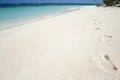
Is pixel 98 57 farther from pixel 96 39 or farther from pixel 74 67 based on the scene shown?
pixel 96 39

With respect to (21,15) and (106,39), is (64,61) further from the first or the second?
(21,15)

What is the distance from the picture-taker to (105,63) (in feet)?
11.3

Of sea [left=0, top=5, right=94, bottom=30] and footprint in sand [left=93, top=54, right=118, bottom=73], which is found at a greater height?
footprint in sand [left=93, top=54, right=118, bottom=73]

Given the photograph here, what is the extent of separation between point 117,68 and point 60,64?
4.62ft

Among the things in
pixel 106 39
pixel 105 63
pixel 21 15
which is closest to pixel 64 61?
pixel 105 63

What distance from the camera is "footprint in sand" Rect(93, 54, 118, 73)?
3.15 m

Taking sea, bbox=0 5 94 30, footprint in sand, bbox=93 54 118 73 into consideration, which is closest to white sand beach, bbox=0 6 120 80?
footprint in sand, bbox=93 54 118 73

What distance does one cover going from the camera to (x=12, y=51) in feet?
15.7

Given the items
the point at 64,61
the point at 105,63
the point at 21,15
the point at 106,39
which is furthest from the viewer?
the point at 21,15

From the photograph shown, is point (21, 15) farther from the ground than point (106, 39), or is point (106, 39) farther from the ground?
point (106, 39)

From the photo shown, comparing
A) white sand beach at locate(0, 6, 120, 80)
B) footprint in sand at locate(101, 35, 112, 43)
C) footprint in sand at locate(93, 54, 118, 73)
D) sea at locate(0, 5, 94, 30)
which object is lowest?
sea at locate(0, 5, 94, 30)

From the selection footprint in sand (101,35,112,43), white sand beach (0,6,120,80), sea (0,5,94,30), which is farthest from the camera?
sea (0,5,94,30)

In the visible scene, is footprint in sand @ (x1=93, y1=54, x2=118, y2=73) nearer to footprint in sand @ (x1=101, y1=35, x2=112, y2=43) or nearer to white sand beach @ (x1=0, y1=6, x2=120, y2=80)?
white sand beach @ (x1=0, y1=6, x2=120, y2=80)

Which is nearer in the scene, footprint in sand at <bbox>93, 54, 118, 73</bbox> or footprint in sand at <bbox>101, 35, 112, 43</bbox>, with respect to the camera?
footprint in sand at <bbox>93, 54, 118, 73</bbox>
